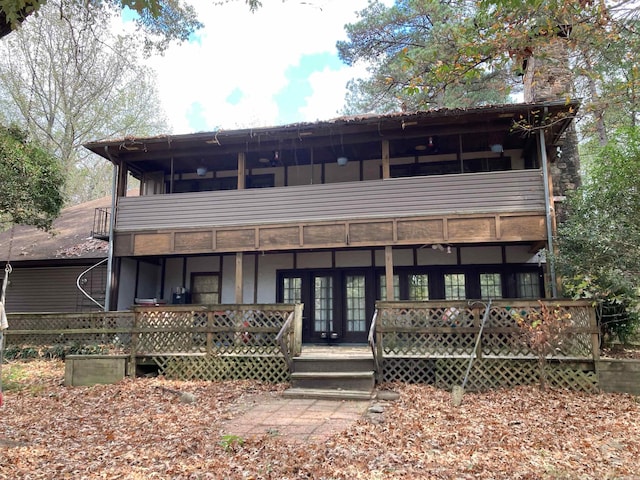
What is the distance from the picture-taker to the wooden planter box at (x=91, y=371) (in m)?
8.70

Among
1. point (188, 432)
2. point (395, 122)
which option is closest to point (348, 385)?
point (188, 432)

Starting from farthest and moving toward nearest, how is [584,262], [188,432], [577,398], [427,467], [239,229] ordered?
[239,229] < [584,262] < [577,398] < [188,432] < [427,467]

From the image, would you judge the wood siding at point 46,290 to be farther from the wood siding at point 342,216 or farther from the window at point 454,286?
the window at point 454,286

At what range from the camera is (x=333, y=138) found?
1146 cm

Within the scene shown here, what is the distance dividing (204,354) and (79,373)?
2398 millimetres

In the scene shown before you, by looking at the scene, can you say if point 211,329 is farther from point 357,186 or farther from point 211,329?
point 357,186

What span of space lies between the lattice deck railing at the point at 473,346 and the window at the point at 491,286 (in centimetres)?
353

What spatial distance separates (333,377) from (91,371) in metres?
4.74

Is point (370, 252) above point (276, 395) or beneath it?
above

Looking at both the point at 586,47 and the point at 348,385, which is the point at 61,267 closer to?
the point at 348,385

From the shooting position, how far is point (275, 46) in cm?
587

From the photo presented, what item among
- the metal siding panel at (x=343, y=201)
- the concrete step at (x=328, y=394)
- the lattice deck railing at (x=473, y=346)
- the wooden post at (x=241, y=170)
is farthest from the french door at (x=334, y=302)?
the concrete step at (x=328, y=394)

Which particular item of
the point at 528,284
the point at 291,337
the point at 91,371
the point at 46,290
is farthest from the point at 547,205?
the point at 46,290

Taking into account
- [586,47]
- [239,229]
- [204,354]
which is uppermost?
[586,47]
